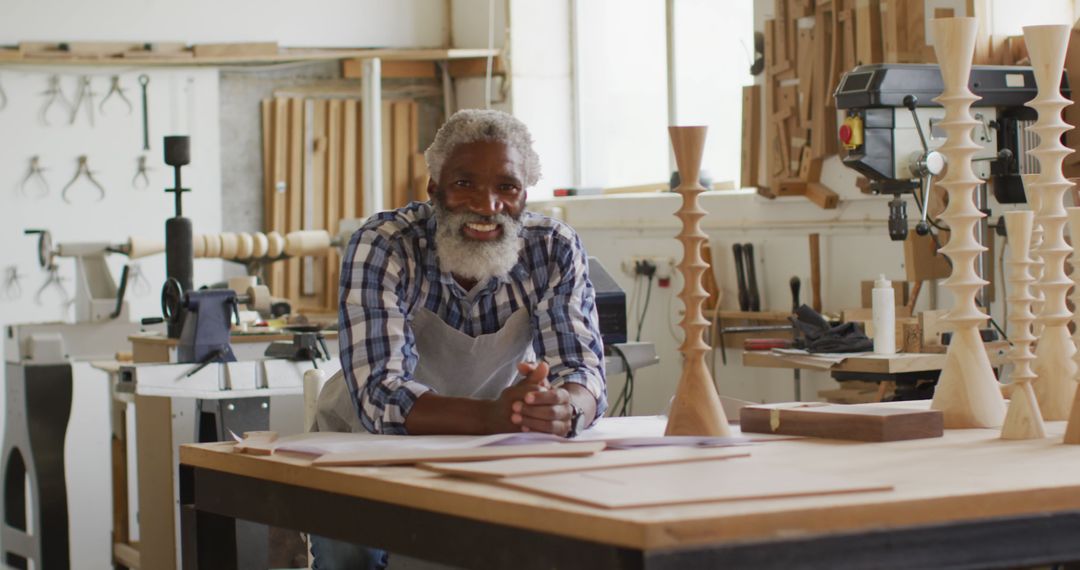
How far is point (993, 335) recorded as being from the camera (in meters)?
4.45

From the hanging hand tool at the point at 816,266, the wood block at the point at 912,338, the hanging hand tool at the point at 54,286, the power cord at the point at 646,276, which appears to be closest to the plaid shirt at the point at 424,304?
the wood block at the point at 912,338

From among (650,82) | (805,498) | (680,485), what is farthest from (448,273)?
(650,82)

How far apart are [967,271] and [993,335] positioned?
242cm

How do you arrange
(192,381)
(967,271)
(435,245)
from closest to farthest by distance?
(967,271) → (435,245) → (192,381)

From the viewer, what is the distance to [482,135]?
8.88 feet

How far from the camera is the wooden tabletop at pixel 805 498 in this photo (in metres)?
1.41

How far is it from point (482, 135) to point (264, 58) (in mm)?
5454

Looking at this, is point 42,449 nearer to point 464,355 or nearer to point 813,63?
point 464,355

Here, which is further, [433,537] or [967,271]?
[967,271]

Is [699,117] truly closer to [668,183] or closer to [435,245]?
[668,183]

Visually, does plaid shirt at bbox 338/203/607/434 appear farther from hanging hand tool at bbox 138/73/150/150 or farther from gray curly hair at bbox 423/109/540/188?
hanging hand tool at bbox 138/73/150/150

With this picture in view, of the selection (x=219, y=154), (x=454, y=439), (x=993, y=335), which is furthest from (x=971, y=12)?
(x=219, y=154)

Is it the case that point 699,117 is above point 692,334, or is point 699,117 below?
above

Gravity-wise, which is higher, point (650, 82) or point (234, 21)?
point (234, 21)
